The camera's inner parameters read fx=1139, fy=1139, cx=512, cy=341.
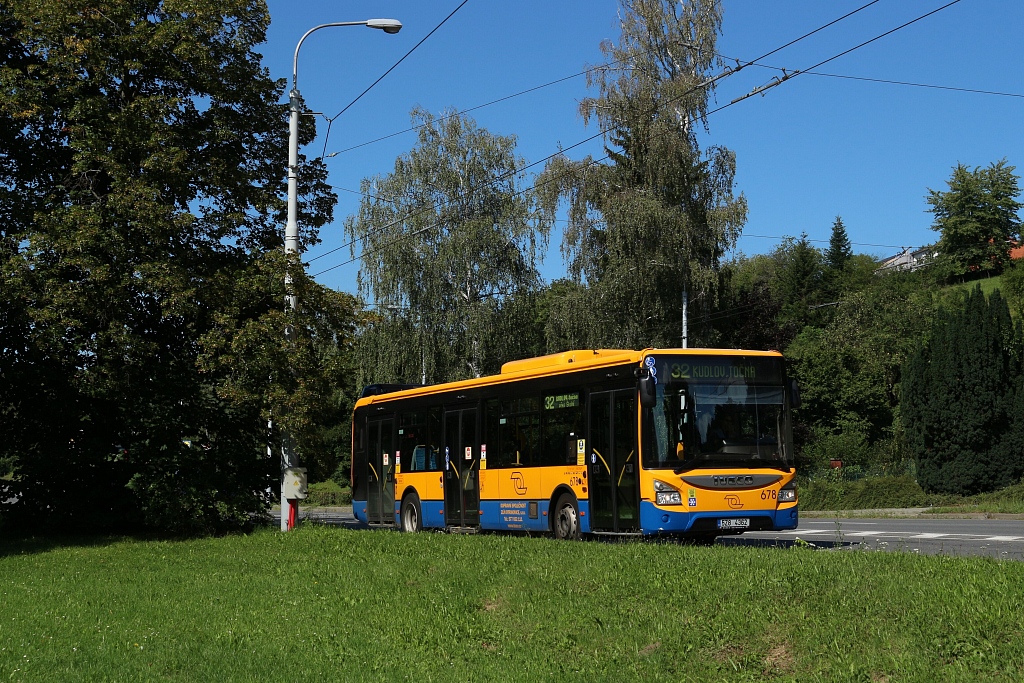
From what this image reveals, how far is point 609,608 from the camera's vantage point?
1030 cm

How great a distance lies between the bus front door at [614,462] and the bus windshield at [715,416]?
518mm

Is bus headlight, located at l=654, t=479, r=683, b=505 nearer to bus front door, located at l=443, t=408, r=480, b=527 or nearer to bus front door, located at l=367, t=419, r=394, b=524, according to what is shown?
bus front door, located at l=443, t=408, r=480, b=527

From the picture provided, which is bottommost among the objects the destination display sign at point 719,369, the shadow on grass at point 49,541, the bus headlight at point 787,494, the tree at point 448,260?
the shadow on grass at point 49,541

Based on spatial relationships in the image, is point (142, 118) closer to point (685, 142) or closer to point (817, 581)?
point (817, 581)

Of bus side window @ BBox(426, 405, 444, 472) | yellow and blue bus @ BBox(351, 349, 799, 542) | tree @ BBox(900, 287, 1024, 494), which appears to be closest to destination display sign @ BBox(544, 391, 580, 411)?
yellow and blue bus @ BBox(351, 349, 799, 542)

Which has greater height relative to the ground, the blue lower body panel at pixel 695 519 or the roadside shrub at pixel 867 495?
the blue lower body panel at pixel 695 519

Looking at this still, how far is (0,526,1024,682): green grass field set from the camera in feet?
26.5

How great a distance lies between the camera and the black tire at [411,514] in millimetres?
24734

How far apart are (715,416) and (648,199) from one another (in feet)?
92.1

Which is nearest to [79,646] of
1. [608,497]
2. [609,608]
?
[609,608]

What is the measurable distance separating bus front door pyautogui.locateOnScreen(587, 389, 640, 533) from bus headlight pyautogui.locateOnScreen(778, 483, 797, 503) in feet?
7.27

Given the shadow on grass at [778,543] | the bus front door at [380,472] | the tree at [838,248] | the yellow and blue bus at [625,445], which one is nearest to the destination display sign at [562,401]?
the yellow and blue bus at [625,445]

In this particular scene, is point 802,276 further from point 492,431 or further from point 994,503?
point 492,431

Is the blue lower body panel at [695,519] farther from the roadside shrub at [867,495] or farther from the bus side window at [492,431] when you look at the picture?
the roadside shrub at [867,495]
